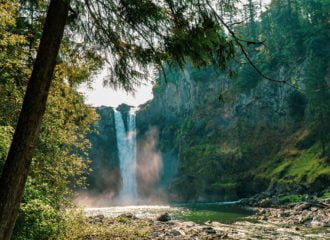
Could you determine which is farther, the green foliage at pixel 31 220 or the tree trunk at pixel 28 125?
the green foliage at pixel 31 220

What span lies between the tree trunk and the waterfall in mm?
81977

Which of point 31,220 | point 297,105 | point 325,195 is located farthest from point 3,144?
point 297,105

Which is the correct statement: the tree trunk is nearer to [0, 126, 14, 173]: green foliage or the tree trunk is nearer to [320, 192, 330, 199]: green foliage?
[0, 126, 14, 173]: green foliage

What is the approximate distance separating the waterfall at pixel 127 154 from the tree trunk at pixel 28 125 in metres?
82.0

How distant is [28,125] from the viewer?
5.63 meters

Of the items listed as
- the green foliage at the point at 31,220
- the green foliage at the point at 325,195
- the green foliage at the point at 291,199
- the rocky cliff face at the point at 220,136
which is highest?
the rocky cliff face at the point at 220,136

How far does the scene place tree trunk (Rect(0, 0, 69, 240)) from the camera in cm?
535

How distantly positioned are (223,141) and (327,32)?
30.0 m

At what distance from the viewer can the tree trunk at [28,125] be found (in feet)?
17.6

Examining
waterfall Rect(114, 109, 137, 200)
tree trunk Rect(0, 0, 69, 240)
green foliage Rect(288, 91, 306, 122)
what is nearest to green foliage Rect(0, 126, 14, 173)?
tree trunk Rect(0, 0, 69, 240)

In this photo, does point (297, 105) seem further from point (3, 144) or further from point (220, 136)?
point (3, 144)

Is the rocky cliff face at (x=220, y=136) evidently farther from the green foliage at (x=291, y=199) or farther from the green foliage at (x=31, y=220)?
the green foliage at (x=31, y=220)

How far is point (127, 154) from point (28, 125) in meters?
86.8

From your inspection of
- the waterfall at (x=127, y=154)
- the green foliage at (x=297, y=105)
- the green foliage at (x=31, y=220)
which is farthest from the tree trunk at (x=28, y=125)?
the waterfall at (x=127, y=154)
